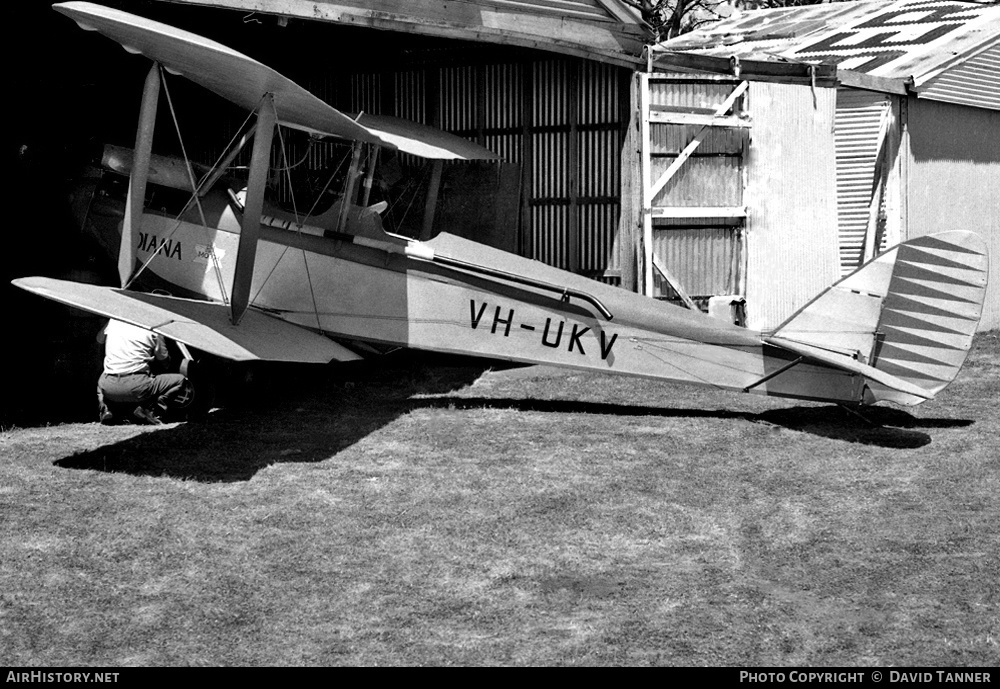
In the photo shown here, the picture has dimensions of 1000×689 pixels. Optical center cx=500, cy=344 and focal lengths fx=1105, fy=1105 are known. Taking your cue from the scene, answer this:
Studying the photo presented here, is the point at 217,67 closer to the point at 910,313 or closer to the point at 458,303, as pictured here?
the point at 458,303

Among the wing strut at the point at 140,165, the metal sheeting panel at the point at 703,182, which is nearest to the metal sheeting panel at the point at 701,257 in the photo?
the metal sheeting panel at the point at 703,182

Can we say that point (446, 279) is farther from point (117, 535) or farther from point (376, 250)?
point (117, 535)

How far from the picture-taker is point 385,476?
24.2ft

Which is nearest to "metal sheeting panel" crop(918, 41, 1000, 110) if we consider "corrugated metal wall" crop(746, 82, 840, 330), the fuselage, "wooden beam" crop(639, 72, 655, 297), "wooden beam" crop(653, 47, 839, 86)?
"wooden beam" crop(653, 47, 839, 86)

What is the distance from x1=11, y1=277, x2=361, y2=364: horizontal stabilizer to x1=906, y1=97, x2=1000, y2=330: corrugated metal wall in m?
8.23

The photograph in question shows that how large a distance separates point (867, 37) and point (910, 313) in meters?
8.70

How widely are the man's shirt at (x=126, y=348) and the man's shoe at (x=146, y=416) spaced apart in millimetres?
316

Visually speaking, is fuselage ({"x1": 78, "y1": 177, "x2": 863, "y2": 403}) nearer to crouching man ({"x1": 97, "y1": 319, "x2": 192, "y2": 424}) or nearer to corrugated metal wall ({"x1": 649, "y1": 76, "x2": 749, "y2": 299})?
crouching man ({"x1": 97, "y1": 319, "x2": 192, "y2": 424})

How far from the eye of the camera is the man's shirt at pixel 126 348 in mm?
8633

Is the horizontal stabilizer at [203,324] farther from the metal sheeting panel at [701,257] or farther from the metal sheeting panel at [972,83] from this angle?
the metal sheeting panel at [972,83]

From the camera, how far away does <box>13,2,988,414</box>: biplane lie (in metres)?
7.85

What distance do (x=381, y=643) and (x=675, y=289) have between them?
277 inches

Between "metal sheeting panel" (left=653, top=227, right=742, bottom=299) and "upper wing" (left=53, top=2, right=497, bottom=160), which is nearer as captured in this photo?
"upper wing" (left=53, top=2, right=497, bottom=160)

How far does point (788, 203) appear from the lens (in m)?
11.6
